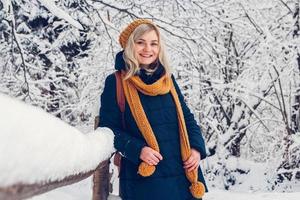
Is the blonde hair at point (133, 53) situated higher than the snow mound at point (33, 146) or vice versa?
the blonde hair at point (133, 53)

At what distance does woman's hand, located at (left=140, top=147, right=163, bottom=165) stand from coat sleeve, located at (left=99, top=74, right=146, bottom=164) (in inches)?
0.9

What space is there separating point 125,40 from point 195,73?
6.89 m

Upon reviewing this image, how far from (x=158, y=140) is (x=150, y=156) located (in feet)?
0.38

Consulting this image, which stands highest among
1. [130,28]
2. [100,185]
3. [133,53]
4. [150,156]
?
[130,28]

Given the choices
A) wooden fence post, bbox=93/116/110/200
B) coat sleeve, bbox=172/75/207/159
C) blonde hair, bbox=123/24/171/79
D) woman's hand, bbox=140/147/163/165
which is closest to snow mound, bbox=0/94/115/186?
woman's hand, bbox=140/147/163/165

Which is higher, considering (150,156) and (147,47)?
(147,47)

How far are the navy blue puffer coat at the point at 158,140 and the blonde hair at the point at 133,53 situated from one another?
0.20 feet

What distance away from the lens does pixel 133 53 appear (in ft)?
8.89

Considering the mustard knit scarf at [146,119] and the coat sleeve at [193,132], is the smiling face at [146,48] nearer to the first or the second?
the mustard knit scarf at [146,119]

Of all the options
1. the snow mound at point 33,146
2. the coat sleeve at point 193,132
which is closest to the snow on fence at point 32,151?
the snow mound at point 33,146

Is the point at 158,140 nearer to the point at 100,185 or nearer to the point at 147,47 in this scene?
the point at 147,47

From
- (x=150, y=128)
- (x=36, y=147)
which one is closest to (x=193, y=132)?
(x=150, y=128)

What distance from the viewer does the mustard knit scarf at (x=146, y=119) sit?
260 centimetres

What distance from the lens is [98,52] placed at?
905 cm
